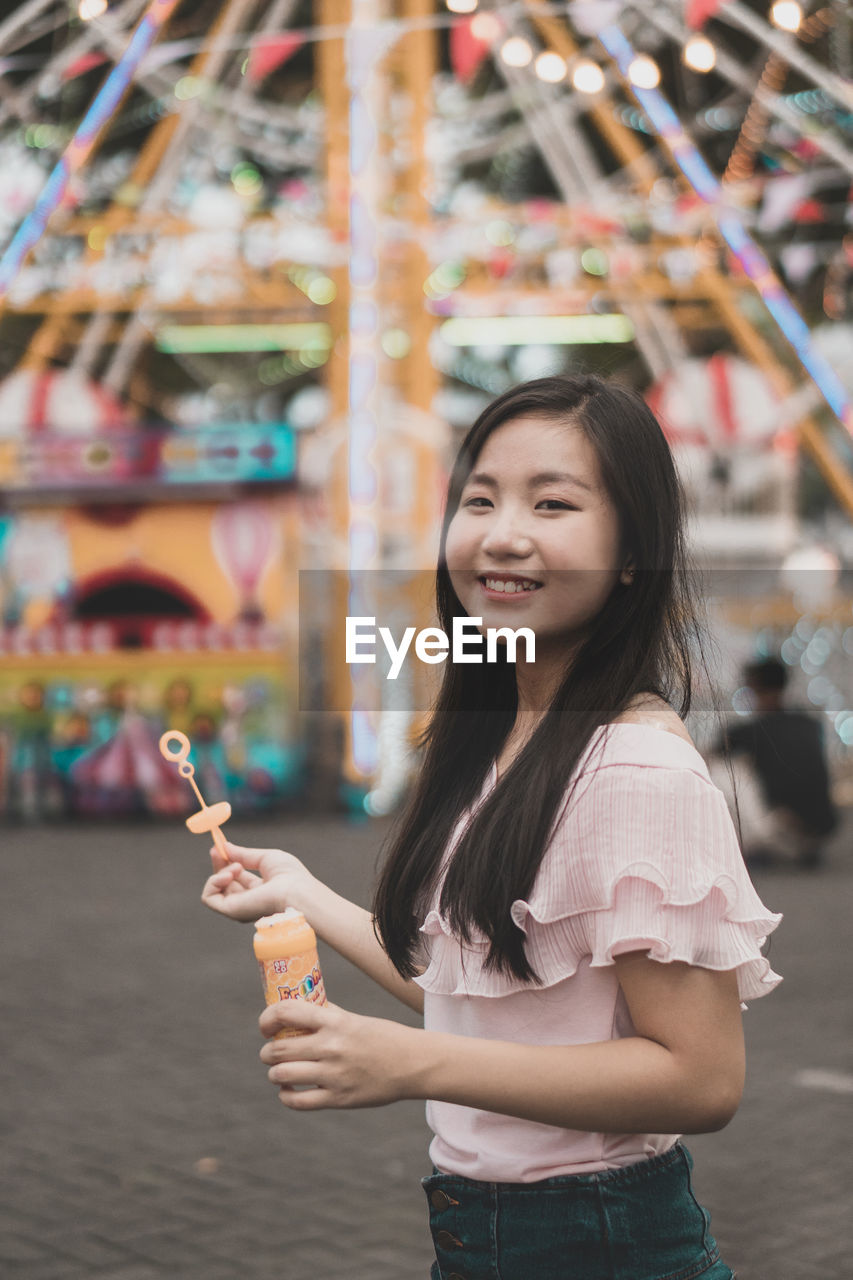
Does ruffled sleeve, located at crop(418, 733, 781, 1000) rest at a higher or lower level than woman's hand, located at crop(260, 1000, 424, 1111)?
higher

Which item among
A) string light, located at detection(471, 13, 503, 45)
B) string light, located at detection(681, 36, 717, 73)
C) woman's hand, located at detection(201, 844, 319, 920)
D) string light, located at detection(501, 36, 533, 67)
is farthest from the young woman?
string light, located at detection(471, 13, 503, 45)

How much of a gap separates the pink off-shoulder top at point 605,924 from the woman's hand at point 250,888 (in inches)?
11.6

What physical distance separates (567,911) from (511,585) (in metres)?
0.34

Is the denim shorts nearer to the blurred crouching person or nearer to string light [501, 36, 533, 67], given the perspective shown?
the blurred crouching person

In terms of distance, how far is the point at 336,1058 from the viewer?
1314 millimetres

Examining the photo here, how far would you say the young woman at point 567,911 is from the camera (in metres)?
1.38

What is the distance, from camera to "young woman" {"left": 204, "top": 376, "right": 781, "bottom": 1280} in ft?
4.53

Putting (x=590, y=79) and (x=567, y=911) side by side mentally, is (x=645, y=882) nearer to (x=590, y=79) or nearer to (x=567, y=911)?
(x=567, y=911)

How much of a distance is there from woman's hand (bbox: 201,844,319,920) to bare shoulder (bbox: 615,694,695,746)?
482mm

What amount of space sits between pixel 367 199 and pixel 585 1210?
10.4 m

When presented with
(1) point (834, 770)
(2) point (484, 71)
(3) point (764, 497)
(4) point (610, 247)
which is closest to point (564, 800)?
(1) point (834, 770)

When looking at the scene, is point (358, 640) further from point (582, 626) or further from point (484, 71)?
point (484, 71)

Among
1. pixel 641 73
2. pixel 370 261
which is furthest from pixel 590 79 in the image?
pixel 370 261

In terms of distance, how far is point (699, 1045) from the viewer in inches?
54.7
